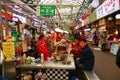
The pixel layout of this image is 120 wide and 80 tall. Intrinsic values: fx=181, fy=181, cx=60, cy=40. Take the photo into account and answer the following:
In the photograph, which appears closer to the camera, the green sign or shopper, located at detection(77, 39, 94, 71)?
shopper, located at detection(77, 39, 94, 71)

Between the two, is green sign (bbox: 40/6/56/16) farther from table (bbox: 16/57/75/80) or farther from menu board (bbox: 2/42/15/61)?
menu board (bbox: 2/42/15/61)

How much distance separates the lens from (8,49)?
451 centimetres

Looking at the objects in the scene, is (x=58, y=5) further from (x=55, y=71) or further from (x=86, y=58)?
(x=55, y=71)

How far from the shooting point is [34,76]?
522 centimetres

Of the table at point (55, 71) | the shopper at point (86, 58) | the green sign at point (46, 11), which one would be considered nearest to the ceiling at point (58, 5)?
the green sign at point (46, 11)

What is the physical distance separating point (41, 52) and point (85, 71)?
1.56 m

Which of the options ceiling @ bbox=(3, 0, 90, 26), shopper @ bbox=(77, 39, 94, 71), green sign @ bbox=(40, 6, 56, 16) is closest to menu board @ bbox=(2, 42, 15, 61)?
ceiling @ bbox=(3, 0, 90, 26)

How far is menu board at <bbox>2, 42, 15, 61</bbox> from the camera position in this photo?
14.8 ft

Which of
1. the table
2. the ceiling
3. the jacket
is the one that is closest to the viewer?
the table

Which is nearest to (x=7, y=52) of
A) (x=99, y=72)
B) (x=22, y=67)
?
(x=22, y=67)

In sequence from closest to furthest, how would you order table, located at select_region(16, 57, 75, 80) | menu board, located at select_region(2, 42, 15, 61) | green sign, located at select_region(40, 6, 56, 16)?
menu board, located at select_region(2, 42, 15, 61), table, located at select_region(16, 57, 75, 80), green sign, located at select_region(40, 6, 56, 16)

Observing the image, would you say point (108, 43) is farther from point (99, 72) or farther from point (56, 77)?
point (56, 77)

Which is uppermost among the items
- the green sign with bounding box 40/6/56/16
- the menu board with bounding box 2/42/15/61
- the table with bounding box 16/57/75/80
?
the green sign with bounding box 40/6/56/16

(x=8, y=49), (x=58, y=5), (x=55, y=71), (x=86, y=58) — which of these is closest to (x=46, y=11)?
(x=58, y=5)
